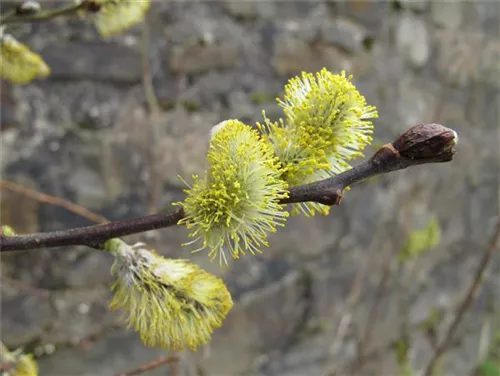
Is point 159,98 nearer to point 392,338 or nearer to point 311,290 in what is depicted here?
point 311,290

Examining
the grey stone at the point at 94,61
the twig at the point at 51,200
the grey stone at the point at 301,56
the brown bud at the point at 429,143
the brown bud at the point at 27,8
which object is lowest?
the brown bud at the point at 429,143

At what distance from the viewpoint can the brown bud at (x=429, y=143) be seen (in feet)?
1.50

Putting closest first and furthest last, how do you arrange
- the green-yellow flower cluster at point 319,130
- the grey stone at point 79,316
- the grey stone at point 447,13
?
A: the green-yellow flower cluster at point 319,130 → the grey stone at point 79,316 → the grey stone at point 447,13

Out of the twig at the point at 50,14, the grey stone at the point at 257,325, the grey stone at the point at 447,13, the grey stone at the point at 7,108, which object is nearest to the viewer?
the twig at the point at 50,14

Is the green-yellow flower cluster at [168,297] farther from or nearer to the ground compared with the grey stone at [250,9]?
nearer to the ground

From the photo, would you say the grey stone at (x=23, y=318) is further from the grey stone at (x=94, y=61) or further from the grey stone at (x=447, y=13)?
the grey stone at (x=447, y=13)

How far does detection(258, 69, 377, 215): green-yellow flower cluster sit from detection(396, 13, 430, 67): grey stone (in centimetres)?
139

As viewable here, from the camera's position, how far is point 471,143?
2.23 meters

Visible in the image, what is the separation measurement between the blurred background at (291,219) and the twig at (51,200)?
0.02 meters

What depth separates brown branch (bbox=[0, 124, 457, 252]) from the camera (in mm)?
463

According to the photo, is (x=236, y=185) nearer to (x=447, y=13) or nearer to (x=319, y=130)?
(x=319, y=130)

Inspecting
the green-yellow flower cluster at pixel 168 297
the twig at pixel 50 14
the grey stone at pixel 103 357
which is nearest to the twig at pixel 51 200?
the grey stone at pixel 103 357

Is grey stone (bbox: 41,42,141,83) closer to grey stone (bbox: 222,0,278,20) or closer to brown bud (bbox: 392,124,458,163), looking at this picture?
grey stone (bbox: 222,0,278,20)

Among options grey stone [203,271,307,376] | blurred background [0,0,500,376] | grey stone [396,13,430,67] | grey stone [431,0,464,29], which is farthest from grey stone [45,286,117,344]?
grey stone [431,0,464,29]
